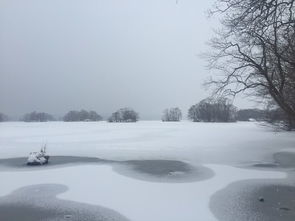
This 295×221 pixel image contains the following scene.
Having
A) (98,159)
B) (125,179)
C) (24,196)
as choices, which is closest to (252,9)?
(125,179)

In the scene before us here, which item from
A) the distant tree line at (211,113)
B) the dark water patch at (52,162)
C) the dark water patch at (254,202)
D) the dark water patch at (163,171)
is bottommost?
the dark water patch at (254,202)

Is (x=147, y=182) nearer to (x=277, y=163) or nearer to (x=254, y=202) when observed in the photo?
(x=254, y=202)

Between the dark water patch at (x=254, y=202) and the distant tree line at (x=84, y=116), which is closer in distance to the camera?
the dark water patch at (x=254, y=202)

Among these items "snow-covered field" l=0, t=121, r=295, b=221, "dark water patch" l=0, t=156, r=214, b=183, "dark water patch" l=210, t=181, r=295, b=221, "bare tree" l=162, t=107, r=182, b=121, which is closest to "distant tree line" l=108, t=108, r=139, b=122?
"bare tree" l=162, t=107, r=182, b=121

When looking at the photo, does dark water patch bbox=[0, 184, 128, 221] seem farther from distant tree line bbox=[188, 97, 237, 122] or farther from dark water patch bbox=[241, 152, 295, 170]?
distant tree line bbox=[188, 97, 237, 122]

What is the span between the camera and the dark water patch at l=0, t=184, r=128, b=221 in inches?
275

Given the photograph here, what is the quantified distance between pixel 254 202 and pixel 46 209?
4.52 metres

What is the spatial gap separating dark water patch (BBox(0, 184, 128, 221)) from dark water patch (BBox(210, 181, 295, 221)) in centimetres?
218

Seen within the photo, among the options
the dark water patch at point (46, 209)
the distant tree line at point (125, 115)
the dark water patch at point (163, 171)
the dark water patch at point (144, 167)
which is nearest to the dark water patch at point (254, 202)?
the dark water patch at point (163, 171)

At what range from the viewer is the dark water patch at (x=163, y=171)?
34.9ft

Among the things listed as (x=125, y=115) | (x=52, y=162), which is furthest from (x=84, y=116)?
(x=52, y=162)

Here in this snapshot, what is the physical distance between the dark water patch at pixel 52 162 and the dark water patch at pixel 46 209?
4011 mm

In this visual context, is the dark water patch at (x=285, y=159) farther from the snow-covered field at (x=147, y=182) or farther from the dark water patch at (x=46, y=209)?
the dark water patch at (x=46, y=209)

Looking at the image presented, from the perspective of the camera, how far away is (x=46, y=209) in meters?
7.53
